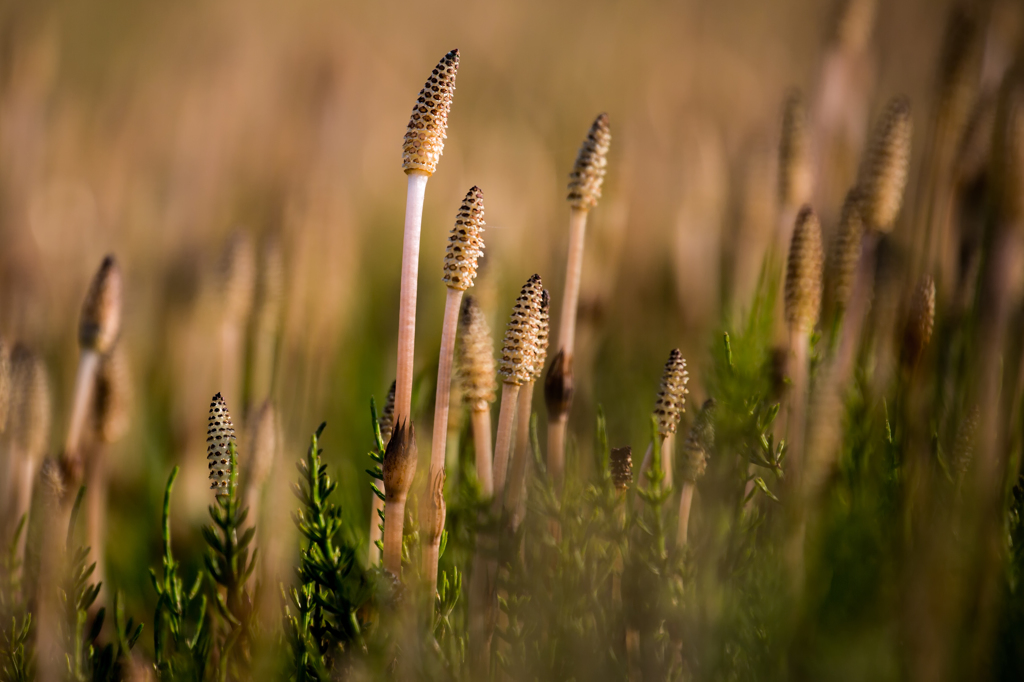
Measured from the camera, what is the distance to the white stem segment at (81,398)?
0.65 metres

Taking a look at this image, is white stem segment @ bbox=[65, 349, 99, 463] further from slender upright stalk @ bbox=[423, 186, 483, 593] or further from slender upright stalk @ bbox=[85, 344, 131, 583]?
slender upright stalk @ bbox=[423, 186, 483, 593]

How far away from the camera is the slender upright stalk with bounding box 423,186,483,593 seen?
471 millimetres

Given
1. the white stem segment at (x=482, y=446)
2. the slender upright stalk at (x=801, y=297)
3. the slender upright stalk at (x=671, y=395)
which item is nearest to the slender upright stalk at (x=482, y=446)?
the white stem segment at (x=482, y=446)

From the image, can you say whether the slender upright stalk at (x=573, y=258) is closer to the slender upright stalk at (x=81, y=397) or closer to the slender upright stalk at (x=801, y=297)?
the slender upright stalk at (x=801, y=297)

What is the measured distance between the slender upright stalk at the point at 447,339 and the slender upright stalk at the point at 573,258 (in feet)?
0.40

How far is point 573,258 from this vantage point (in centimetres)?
59

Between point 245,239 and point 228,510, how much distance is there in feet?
1.57

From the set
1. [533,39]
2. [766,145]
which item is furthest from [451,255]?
[533,39]

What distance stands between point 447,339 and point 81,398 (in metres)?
0.38

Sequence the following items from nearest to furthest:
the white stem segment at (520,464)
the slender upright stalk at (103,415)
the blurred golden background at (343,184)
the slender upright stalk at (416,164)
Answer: the slender upright stalk at (416,164)
the white stem segment at (520,464)
the slender upright stalk at (103,415)
the blurred golden background at (343,184)

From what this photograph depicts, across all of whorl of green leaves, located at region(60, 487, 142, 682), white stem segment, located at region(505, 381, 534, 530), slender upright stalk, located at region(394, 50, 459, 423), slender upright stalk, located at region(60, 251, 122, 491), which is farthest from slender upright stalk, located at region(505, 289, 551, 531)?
slender upright stalk, located at region(60, 251, 122, 491)

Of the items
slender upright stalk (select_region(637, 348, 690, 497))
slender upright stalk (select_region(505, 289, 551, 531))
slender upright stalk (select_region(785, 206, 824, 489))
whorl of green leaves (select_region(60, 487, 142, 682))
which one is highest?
slender upright stalk (select_region(785, 206, 824, 489))

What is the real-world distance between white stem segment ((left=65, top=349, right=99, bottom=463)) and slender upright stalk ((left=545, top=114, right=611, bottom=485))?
41cm

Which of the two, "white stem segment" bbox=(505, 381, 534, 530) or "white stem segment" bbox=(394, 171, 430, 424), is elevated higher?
"white stem segment" bbox=(394, 171, 430, 424)
